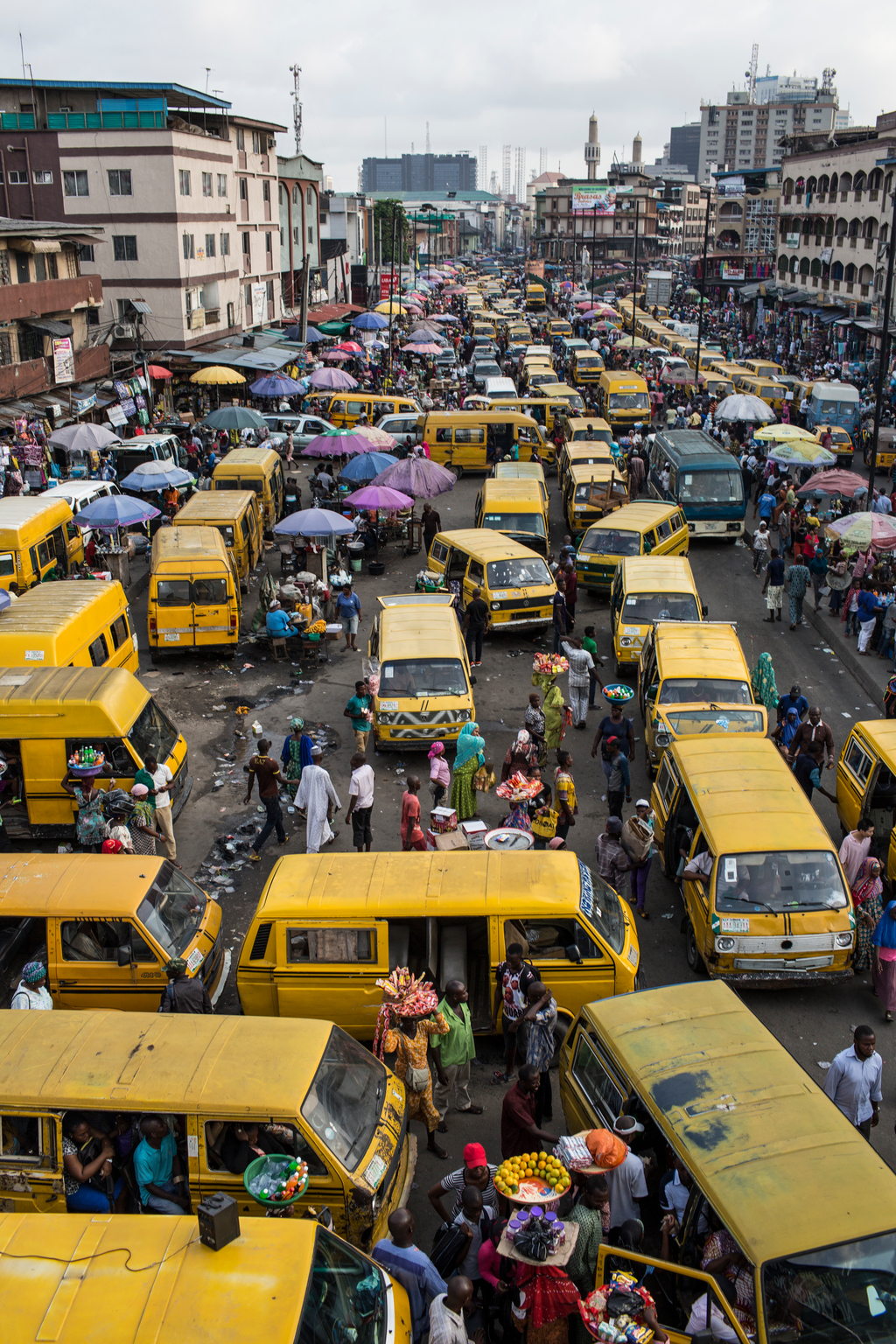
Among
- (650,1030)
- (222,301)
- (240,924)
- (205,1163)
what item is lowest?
(240,924)

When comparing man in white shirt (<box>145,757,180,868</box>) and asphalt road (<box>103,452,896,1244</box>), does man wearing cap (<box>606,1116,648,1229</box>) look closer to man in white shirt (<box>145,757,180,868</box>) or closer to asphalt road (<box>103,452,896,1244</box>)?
asphalt road (<box>103,452,896,1244</box>)

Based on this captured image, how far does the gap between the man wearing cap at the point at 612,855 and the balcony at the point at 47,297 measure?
23.6 metres

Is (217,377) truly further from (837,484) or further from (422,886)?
(422,886)

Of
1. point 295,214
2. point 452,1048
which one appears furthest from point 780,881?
point 295,214

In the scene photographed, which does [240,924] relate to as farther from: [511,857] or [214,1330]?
[214,1330]

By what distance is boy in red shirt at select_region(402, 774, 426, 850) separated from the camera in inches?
430

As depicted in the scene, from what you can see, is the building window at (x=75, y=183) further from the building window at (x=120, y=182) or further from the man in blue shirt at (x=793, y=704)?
the man in blue shirt at (x=793, y=704)

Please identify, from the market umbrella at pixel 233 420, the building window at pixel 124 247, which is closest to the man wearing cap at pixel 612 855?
the market umbrella at pixel 233 420

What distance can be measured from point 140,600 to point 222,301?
90.6 feet

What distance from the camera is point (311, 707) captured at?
54.6 ft

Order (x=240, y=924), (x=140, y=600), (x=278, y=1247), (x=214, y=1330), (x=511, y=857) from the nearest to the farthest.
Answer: (x=214, y=1330) → (x=278, y=1247) → (x=511, y=857) → (x=240, y=924) → (x=140, y=600)

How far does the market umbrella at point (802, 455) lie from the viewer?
81.9ft

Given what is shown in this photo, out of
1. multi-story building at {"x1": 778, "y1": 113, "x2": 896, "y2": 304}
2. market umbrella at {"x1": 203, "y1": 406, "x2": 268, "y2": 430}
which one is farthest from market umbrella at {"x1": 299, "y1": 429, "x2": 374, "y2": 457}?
multi-story building at {"x1": 778, "y1": 113, "x2": 896, "y2": 304}

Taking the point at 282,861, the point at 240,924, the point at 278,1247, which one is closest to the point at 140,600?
the point at 240,924
